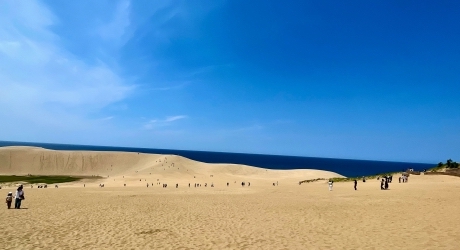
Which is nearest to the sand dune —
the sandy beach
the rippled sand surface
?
the sandy beach

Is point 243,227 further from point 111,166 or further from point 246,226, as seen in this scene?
point 111,166

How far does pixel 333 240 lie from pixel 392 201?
468 inches

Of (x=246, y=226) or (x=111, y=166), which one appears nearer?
(x=246, y=226)

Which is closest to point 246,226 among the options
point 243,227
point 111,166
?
point 243,227

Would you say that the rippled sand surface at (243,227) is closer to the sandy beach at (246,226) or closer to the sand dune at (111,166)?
the sandy beach at (246,226)

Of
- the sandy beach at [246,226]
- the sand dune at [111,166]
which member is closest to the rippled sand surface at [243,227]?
the sandy beach at [246,226]

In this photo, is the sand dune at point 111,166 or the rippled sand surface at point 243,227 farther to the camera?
the sand dune at point 111,166

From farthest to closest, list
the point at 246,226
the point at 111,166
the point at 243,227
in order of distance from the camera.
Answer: the point at 111,166 < the point at 246,226 < the point at 243,227

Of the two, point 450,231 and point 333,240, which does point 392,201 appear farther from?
point 333,240

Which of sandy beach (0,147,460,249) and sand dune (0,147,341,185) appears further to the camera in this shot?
sand dune (0,147,341,185)

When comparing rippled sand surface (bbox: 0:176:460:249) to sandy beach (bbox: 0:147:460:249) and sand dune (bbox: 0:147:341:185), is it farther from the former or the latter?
sand dune (bbox: 0:147:341:185)

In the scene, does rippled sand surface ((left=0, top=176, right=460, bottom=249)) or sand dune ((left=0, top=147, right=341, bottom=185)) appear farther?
sand dune ((left=0, top=147, right=341, bottom=185))

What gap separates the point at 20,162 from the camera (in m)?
83.6

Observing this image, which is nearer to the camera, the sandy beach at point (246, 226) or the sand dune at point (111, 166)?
the sandy beach at point (246, 226)
